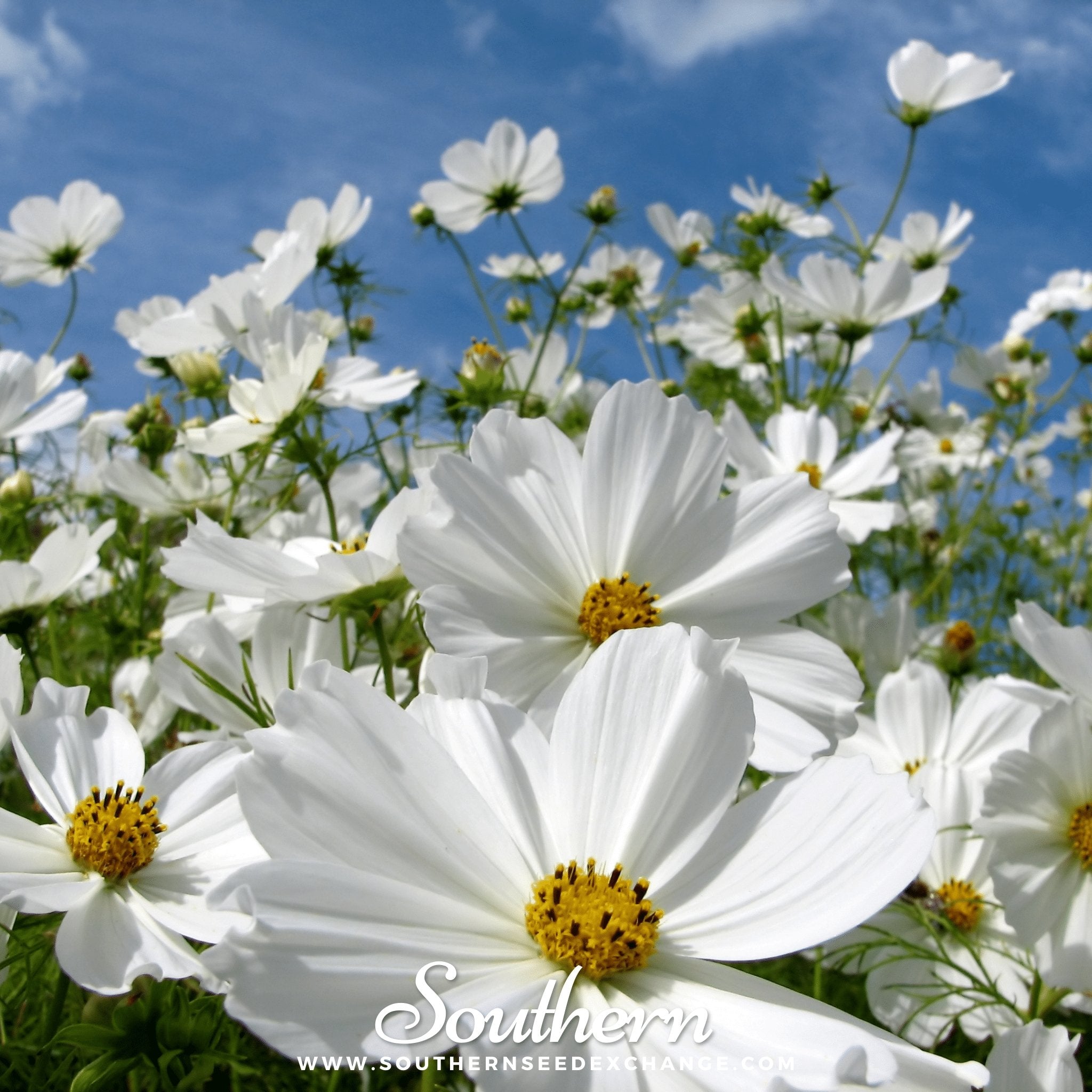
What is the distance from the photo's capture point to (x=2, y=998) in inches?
30.6

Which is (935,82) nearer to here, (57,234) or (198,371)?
(198,371)

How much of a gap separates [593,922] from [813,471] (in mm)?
1070

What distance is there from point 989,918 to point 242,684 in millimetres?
654

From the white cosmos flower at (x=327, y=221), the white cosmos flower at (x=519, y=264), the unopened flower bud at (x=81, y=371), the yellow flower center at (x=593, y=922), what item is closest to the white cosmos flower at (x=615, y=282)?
the white cosmos flower at (x=519, y=264)

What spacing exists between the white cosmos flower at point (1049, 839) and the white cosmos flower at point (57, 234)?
4.72ft

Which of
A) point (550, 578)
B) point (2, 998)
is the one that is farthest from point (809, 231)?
point (2, 998)

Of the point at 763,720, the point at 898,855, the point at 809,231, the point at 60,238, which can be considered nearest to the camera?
the point at 898,855

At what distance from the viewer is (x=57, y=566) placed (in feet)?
2.70

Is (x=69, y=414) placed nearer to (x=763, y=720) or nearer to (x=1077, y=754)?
(x=763, y=720)

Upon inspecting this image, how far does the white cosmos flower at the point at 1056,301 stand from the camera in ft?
8.30

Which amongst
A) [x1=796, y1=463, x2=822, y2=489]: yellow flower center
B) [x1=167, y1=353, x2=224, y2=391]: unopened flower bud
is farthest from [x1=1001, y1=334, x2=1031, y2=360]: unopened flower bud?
[x1=167, y1=353, x2=224, y2=391]: unopened flower bud

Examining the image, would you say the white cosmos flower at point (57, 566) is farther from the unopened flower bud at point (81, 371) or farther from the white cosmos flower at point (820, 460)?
the unopened flower bud at point (81, 371)

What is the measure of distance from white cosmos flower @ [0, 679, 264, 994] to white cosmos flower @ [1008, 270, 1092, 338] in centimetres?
247

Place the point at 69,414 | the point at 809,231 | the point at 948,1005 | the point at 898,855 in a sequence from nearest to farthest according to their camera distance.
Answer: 1. the point at 898,855
2. the point at 948,1005
3. the point at 69,414
4. the point at 809,231
